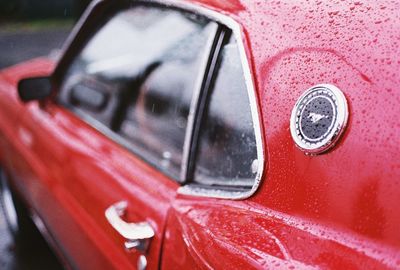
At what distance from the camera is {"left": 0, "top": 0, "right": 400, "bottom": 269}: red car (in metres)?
1.15

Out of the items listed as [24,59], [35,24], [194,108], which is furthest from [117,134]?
[35,24]

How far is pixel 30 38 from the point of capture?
42.0 ft

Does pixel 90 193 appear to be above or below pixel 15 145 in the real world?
above

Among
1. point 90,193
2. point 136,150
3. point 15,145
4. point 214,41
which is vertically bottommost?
point 15,145

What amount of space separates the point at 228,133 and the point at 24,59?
31.3 feet

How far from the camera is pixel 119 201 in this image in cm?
181

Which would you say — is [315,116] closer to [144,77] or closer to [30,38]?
[144,77]

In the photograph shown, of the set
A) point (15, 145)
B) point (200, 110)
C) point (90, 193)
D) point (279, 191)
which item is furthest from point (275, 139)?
point (15, 145)

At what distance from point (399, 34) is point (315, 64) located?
21 cm

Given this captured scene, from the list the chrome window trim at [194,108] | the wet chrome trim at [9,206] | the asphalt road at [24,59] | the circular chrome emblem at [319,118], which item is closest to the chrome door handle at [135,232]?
the chrome window trim at [194,108]

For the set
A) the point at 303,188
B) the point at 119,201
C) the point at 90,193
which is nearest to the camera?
the point at 303,188

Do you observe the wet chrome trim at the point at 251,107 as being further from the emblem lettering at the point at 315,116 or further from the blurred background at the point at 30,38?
the blurred background at the point at 30,38

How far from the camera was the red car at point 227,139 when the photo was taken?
3.76 feet

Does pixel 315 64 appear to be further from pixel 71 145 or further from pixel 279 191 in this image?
pixel 71 145
